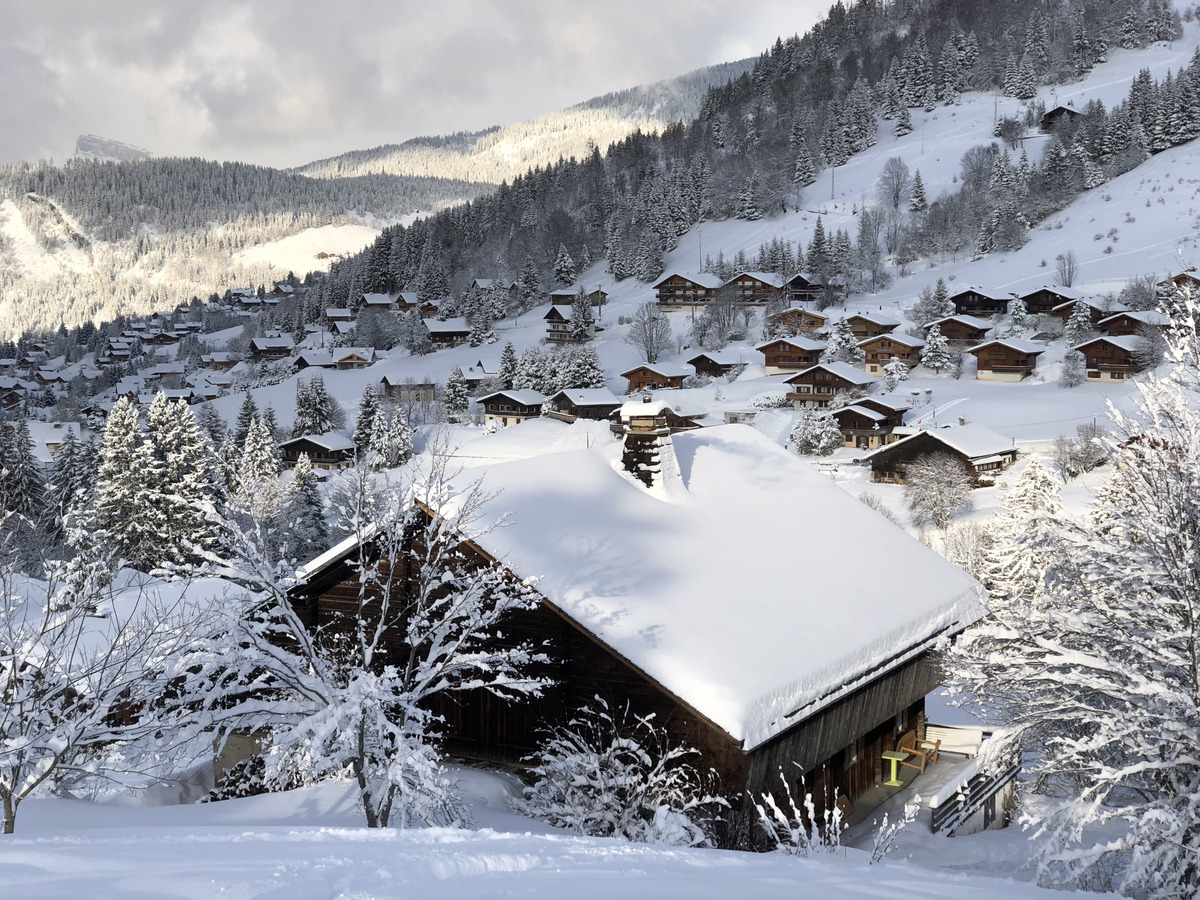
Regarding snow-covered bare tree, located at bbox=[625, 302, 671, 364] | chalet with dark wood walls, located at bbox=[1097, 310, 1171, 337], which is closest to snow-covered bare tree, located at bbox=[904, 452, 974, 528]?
chalet with dark wood walls, located at bbox=[1097, 310, 1171, 337]

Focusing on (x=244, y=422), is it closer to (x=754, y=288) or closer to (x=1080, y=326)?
(x=754, y=288)

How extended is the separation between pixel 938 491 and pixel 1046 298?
43.8m

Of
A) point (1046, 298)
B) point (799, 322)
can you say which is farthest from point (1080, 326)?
point (799, 322)

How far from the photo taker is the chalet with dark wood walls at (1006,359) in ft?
240

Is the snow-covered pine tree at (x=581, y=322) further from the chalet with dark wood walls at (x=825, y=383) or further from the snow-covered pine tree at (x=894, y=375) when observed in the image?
the snow-covered pine tree at (x=894, y=375)

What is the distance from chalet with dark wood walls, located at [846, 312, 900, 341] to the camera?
274 ft

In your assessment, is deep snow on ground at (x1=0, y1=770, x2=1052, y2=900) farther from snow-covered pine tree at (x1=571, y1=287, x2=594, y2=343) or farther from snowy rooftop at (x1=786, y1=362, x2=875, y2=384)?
snow-covered pine tree at (x1=571, y1=287, x2=594, y2=343)

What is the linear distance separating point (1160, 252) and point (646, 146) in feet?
297

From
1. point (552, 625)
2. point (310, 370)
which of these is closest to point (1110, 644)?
point (552, 625)

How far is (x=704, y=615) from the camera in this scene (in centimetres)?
1262

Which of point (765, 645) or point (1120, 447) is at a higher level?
point (1120, 447)

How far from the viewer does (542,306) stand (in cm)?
12325

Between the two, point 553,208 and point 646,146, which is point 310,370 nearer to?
point 553,208

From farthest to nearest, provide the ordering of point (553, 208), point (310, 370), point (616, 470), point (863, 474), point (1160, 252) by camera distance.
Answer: point (553, 208) < point (310, 370) < point (1160, 252) < point (863, 474) < point (616, 470)
